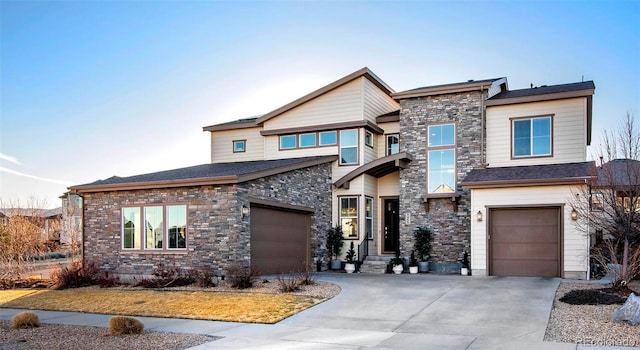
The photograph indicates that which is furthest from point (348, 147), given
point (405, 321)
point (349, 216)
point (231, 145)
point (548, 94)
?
point (405, 321)

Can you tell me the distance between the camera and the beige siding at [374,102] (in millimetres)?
21688

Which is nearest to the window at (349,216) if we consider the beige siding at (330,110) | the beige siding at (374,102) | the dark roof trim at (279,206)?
the dark roof trim at (279,206)

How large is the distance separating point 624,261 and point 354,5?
11.2 meters

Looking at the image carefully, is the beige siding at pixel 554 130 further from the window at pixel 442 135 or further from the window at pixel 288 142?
the window at pixel 288 142

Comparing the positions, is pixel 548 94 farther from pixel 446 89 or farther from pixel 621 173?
pixel 621 173

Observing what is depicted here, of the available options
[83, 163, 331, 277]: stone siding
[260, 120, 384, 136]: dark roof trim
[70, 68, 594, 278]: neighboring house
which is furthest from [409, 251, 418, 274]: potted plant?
[260, 120, 384, 136]: dark roof trim

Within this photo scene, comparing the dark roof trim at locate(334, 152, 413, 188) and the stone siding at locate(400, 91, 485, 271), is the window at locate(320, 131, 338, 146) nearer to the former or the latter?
the dark roof trim at locate(334, 152, 413, 188)

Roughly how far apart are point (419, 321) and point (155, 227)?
1034 cm

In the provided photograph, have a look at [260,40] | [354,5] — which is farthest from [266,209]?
[354,5]

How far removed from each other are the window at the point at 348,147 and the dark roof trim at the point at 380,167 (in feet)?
2.90

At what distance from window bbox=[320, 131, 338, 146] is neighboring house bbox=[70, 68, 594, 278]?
0.14ft

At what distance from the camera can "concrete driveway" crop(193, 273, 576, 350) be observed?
28.8ft

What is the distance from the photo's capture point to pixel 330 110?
2212 cm

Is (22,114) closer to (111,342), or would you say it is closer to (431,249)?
(111,342)
